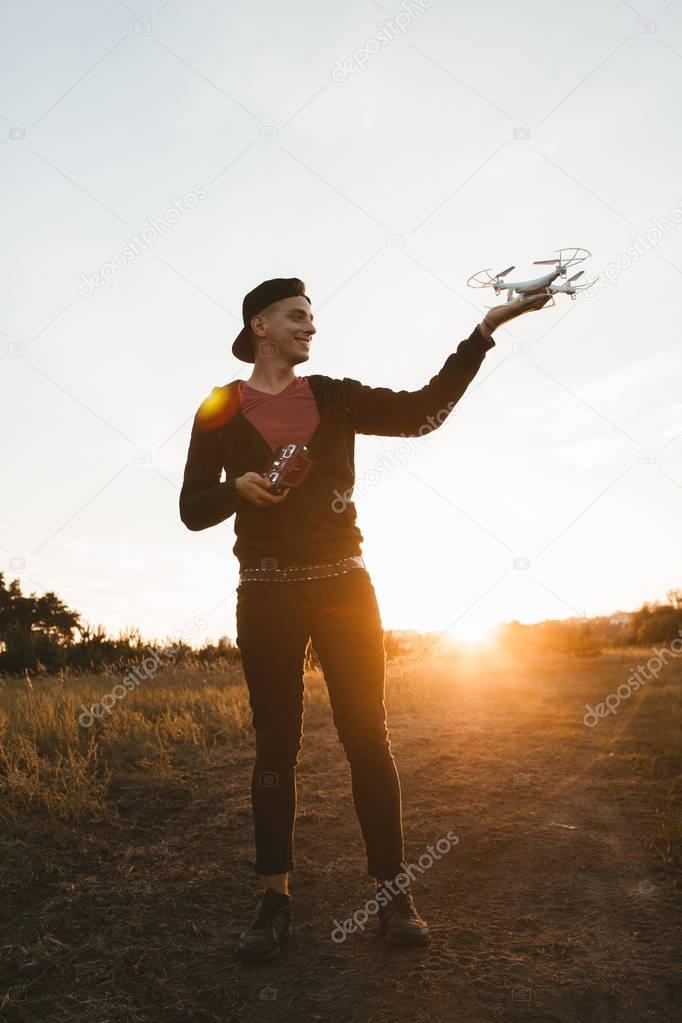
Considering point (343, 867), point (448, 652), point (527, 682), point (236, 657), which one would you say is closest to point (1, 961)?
point (343, 867)

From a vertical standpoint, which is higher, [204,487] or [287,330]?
[287,330]

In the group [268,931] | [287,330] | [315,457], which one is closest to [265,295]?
[287,330]

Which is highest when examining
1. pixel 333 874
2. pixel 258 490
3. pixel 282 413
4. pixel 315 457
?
pixel 282 413

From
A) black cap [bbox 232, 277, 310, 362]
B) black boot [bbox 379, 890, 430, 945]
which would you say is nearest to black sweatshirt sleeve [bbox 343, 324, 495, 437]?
black cap [bbox 232, 277, 310, 362]

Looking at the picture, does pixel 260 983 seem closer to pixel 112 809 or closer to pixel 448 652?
pixel 112 809

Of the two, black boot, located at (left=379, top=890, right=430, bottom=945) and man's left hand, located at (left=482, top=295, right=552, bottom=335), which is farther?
man's left hand, located at (left=482, top=295, right=552, bottom=335)

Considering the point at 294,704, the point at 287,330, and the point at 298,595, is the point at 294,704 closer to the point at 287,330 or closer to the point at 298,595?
the point at 298,595

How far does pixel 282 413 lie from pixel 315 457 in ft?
0.75

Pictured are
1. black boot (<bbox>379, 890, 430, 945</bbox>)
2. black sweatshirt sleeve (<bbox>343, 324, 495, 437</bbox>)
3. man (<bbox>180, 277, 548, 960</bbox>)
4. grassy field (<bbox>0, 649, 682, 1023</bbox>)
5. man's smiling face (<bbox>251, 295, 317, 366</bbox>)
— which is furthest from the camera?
man's smiling face (<bbox>251, 295, 317, 366</bbox>)

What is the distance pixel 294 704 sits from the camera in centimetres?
291

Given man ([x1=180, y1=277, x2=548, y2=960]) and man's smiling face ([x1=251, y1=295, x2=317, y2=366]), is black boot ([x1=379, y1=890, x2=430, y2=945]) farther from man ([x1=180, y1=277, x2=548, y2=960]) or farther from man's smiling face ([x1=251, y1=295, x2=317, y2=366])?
man's smiling face ([x1=251, y1=295, x2=317, y2=366])

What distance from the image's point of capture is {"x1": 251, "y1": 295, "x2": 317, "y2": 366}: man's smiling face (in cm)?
315

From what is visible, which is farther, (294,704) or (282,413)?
(282,413)

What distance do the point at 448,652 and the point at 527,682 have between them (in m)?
6.16
